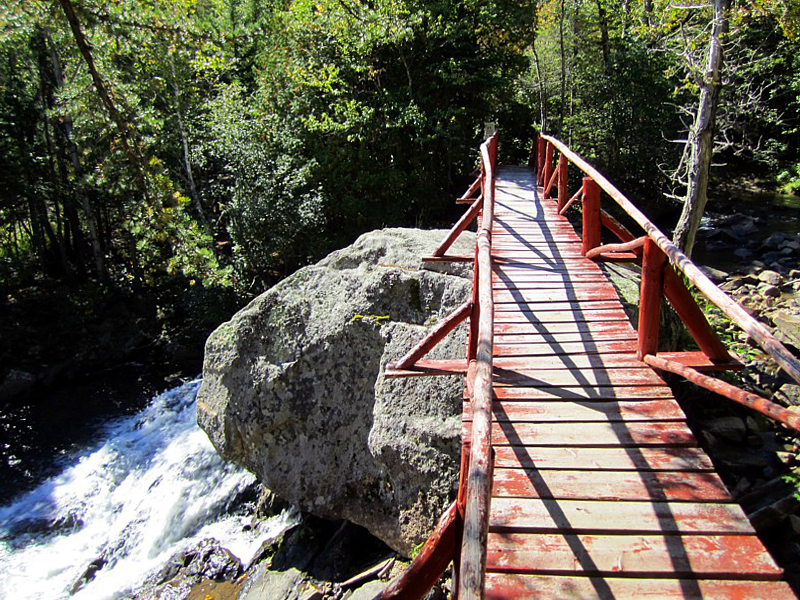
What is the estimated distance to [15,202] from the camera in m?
15.4

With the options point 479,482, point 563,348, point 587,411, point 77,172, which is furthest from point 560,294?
point 77,172

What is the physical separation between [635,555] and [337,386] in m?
4.08

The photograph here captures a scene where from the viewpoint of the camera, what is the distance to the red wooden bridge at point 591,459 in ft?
7.54

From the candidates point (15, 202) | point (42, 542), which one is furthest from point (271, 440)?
point (15, 202)

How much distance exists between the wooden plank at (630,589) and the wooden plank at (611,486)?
1.33ft

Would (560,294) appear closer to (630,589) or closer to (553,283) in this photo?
(553,283)

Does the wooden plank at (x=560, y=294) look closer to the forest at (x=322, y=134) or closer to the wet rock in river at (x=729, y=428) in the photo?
the wet rock in river at (x=729, y=428)

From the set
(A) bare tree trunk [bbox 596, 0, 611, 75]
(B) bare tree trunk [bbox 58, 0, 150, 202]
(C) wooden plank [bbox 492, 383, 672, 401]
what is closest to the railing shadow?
(C) wooden plank [bbox 492, 383, 672, 401]

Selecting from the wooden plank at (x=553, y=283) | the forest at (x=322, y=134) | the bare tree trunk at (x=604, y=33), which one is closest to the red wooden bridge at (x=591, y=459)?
the wooden plank at (x=553, y=283)

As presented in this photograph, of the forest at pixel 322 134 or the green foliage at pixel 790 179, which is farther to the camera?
the green foliage at pixel 790 179

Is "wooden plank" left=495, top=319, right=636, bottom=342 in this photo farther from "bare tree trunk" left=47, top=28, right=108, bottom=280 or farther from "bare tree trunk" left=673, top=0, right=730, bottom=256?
"bare tree trunk" left=47, top=28, right=108, bottom=280

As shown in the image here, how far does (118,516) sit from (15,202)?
11.6 metres

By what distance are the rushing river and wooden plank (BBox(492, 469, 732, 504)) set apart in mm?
5370

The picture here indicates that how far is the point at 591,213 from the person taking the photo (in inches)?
224
